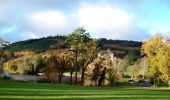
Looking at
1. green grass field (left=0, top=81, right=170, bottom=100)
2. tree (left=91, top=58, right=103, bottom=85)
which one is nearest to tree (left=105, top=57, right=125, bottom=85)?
tree (left=91, top=58, right=103, bottom=85)

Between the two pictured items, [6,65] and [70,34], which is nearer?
[70,34]

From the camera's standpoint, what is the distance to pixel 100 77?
117750 millimetres

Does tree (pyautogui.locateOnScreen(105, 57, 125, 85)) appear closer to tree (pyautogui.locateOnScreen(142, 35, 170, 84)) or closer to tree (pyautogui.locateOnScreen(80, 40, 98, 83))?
tree (pyautogui.locateOnScreen(80, 40, 98, 83))

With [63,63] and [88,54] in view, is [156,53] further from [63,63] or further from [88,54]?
[63,63]

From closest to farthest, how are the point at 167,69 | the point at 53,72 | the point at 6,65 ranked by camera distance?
the point at 167,69 → the point at 53,72 → the point at 6,65

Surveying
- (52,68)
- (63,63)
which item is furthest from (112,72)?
(52,68)

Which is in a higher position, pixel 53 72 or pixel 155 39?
pixel 155 39

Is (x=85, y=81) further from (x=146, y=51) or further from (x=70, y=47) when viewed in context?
(x=146, y=51)

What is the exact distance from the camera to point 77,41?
4614 inches

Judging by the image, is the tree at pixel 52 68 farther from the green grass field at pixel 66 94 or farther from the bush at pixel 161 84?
the green grass field at pixel 66 94

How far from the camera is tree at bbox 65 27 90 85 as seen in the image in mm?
115000

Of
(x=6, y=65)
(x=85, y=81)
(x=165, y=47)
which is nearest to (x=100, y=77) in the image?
(x=85, y=81)

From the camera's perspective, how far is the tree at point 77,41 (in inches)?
4528

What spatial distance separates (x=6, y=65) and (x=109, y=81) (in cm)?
6142
